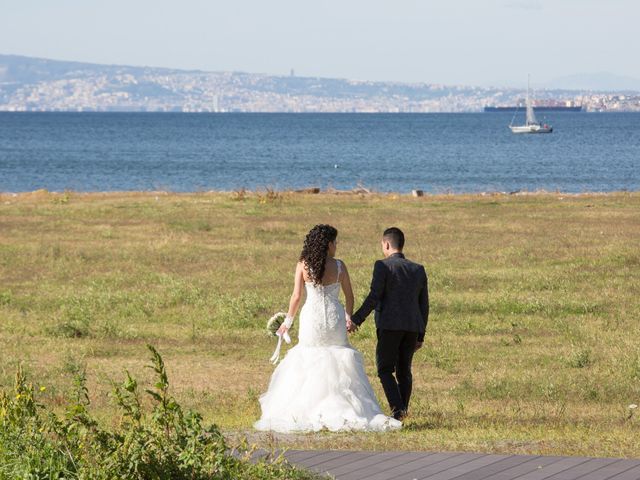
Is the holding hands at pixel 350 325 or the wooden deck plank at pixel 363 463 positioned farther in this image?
the holding hands at pixel 350 325

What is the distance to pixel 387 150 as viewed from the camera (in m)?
137

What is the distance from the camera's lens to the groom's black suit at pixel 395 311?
11742 mm

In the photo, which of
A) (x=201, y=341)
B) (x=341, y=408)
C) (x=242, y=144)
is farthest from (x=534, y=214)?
(x=242, y=144)

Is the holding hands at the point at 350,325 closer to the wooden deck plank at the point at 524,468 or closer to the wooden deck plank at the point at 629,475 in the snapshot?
the wooden deck plank at the point at 524,468

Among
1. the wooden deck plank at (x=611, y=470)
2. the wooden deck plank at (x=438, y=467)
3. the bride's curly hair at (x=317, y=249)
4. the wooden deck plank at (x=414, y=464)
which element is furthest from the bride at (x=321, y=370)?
the wooden deck plank at (x=611, y=470)

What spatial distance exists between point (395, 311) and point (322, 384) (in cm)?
101

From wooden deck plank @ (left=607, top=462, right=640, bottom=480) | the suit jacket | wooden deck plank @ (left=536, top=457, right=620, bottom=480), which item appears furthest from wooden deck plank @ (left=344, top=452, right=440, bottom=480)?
the suit jacket

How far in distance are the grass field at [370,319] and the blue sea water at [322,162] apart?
25.9 m

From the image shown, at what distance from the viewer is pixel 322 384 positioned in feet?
37.8

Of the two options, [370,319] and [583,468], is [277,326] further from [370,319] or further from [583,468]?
[370,319]

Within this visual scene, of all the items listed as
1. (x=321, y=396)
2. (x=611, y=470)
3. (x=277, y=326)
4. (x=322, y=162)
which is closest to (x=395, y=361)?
(x=321, y=396)

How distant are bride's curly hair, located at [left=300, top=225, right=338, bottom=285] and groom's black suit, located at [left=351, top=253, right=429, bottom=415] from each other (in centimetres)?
51

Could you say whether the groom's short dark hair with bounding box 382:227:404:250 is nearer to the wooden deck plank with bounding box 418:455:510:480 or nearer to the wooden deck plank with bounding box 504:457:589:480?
the wooden deck plank with bounding box 418:455:510:480

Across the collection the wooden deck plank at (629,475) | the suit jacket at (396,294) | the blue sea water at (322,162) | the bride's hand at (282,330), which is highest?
the suit jacket at (396,294)
